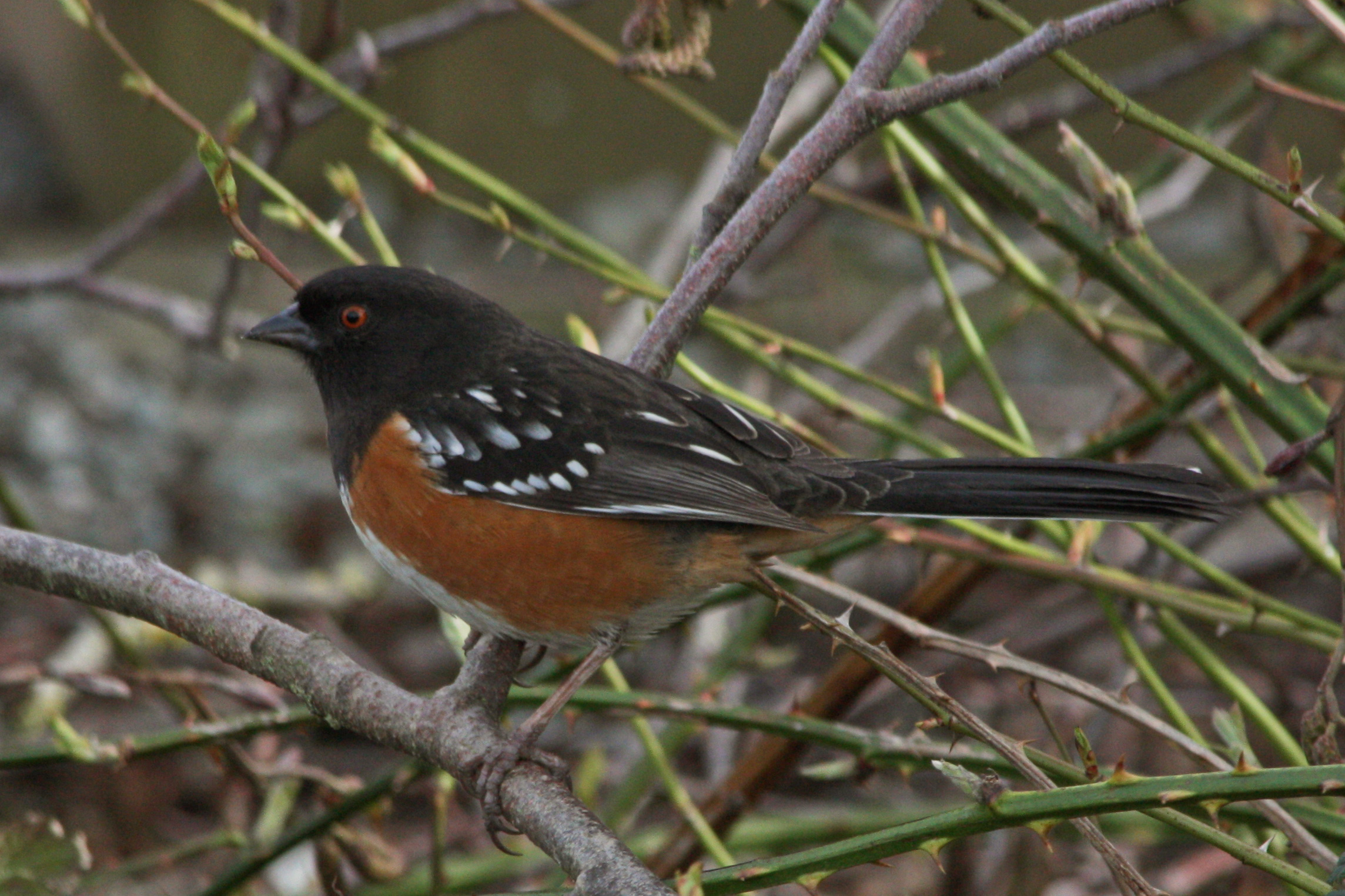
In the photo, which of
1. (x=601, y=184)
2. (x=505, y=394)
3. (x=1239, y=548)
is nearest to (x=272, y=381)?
(x=601, y=184)

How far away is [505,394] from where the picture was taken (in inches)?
85.9

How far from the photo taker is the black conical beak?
7.45 feet

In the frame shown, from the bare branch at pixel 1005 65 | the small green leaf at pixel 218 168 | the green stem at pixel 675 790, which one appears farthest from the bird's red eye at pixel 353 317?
the bare branch at pixel 1005 65

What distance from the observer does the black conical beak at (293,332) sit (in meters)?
2.27

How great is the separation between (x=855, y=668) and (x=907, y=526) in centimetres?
26

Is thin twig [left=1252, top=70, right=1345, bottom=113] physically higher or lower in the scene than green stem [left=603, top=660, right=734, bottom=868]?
higher

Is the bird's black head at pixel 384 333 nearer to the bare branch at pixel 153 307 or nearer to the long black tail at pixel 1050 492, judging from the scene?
the long black tail at pixel 1050 492

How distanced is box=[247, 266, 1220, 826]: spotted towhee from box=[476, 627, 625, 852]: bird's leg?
0.8 inches

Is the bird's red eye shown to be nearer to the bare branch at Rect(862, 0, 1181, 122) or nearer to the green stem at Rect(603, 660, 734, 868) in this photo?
the green stem at Rect(603, 660, 734, 868)

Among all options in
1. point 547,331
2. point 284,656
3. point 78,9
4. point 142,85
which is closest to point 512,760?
point 284,656

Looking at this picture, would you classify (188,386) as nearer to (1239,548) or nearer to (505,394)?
(505,394)

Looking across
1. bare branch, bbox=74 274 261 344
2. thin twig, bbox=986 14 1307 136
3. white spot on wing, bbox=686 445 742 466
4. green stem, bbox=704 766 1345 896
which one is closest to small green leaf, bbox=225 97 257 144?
white spot on wing, bbox=686 445 742 466

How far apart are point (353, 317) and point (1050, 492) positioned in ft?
3.82

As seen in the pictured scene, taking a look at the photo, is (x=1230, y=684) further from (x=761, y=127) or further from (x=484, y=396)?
(x=484, y=396)
